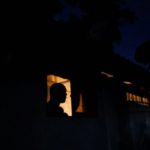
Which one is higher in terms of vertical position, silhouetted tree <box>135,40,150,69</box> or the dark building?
silhouetted tree <box>135,40,150,69</box>

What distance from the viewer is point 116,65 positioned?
27.3ft

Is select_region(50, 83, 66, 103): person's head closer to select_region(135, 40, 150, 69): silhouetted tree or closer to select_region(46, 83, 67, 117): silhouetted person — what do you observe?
select_region(46, 83, 67, 117): silhouetted person

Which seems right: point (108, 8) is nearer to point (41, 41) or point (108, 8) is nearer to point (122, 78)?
point (41, 41)

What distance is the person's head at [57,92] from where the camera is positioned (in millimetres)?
7935

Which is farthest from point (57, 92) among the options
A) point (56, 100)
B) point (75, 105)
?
point (75, 105)

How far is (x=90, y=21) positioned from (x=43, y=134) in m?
3.02

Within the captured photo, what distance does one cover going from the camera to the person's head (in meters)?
7.93

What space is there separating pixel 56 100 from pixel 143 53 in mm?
4367

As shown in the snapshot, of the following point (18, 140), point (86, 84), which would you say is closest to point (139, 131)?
point (86, 84)

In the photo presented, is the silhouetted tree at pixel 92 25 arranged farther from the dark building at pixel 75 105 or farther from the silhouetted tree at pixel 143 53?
the silhouetted tree at pixel 143 53

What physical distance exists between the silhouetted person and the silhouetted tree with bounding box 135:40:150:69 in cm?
386

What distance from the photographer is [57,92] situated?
801cm

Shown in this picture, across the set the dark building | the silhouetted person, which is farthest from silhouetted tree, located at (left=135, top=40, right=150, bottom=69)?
the silhouetted person

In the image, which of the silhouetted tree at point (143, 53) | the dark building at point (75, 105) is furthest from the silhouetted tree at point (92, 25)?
the silhouetted tree at point (143, 53)
